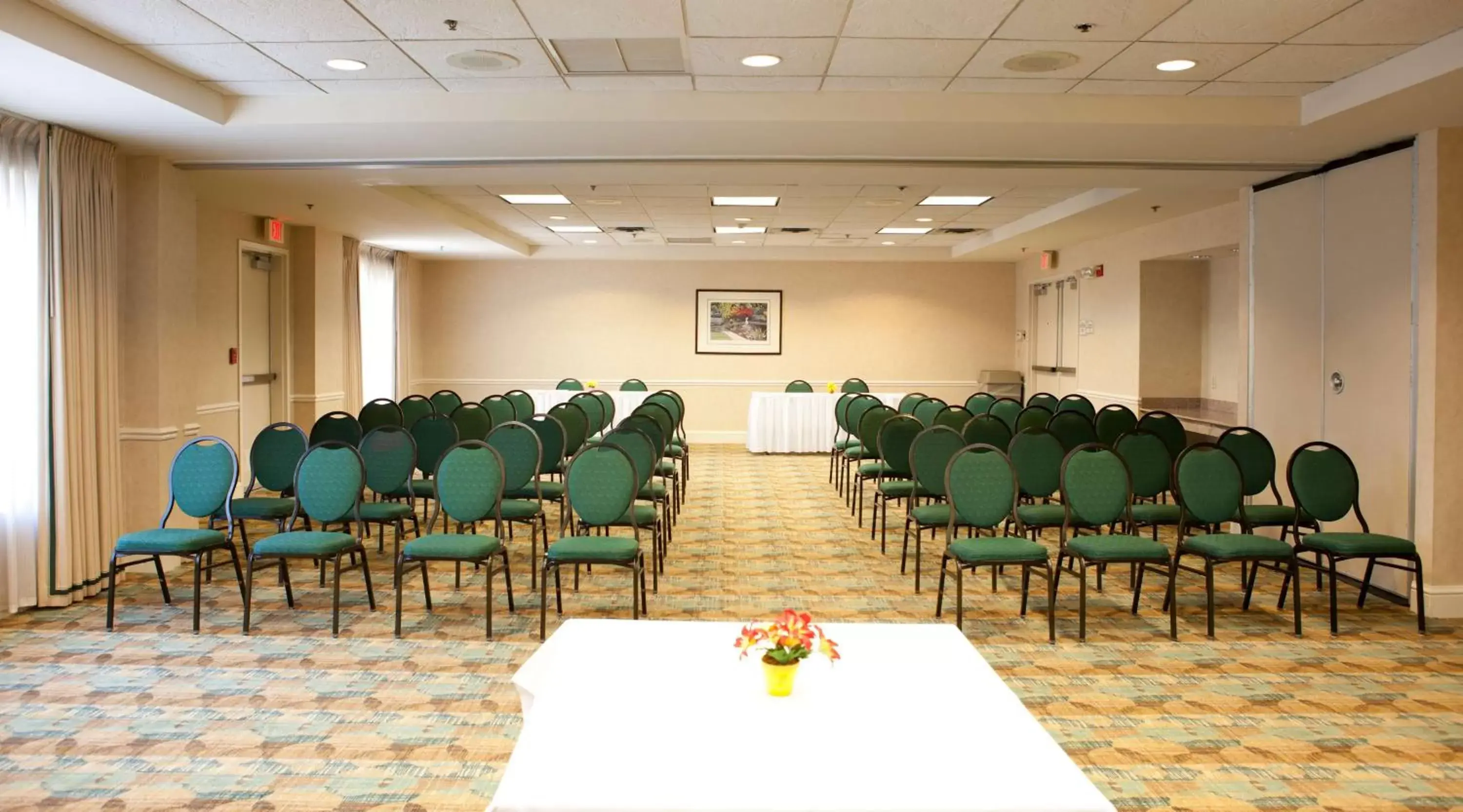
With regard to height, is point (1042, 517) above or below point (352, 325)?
below

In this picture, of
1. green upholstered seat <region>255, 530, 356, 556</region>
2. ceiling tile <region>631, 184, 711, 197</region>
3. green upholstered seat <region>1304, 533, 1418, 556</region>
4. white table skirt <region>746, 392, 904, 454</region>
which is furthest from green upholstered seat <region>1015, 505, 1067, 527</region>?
white table skirt <region>746, 392, 904, 454</region>

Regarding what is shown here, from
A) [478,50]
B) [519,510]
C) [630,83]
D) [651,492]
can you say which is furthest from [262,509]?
[630,83]

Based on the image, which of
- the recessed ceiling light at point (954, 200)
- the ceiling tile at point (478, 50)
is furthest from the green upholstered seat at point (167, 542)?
the recessed ceiling light at point (954, 200)

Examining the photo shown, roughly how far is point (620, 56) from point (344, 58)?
5.32ft

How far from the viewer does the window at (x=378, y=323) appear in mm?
14273

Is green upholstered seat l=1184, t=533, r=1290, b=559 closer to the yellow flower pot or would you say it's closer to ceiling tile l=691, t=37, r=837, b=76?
ceiling tile l=691, t=37, r=837, b=76

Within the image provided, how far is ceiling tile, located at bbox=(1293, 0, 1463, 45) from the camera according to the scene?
4688 millimetres

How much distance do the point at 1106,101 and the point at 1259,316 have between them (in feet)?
9.71

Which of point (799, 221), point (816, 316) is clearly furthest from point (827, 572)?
point (816, 316)

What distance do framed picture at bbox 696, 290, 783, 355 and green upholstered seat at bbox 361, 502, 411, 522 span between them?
10.2m

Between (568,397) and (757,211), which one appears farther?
(568,397)

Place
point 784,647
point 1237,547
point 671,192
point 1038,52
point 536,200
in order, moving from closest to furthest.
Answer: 1. point 784,647
2. point 1038,52
3. point 1237,547
4. point 671,192
5. point 536,200

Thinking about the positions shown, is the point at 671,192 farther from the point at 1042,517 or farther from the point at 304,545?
the point at 304,545

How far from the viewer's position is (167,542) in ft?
18.8
